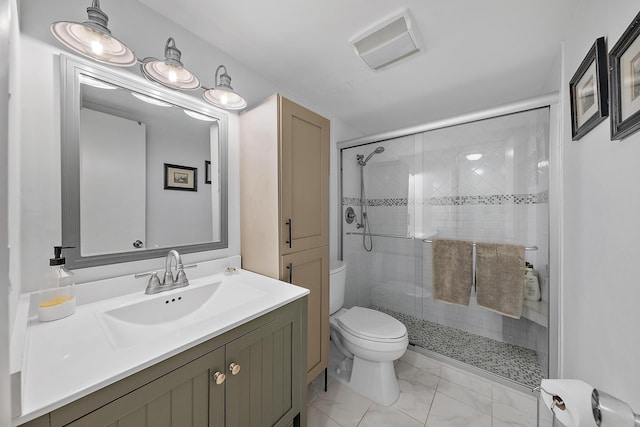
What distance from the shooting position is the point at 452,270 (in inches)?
76.5

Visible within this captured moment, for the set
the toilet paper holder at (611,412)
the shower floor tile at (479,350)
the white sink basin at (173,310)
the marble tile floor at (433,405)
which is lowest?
the marble tile floor at (433,405)

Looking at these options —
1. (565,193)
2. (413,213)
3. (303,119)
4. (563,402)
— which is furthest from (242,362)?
(413,213)

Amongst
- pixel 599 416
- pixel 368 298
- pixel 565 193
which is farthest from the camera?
pixel 368 298

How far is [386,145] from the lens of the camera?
231 cm

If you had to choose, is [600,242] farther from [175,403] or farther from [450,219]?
[175,403]

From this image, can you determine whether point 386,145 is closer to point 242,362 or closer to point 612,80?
point 612,80

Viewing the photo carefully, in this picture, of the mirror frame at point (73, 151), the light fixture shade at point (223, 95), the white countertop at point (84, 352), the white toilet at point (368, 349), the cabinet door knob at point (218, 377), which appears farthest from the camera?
the white toilet at point (368, 349)

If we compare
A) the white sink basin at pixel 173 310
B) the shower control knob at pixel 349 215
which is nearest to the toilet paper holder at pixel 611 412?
the white sink basin at pixel 173 310

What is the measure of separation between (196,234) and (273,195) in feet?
1.59

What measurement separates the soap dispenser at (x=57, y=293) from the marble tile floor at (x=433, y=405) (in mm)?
1338

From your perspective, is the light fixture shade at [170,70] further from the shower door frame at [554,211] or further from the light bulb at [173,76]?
the shower door frame at [554,211]

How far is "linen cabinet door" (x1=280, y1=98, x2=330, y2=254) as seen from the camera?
51.4 inches

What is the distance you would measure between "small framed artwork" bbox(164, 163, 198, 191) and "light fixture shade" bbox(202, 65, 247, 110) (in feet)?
1.27

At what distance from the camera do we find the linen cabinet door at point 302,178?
1306mm
